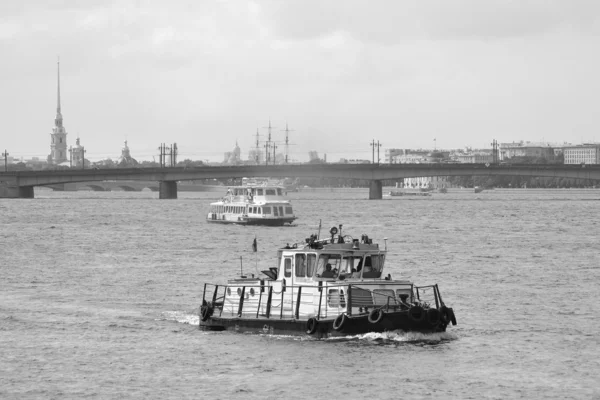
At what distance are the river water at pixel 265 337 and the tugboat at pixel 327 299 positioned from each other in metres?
0.53

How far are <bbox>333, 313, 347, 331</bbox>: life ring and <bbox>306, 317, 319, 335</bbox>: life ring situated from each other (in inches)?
29.7

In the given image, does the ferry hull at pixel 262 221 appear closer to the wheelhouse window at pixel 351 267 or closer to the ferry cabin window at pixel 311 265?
the ferry cabin window at pixel 311 265

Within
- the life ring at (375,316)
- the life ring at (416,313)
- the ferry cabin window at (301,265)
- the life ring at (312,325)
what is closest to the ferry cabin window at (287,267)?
the ferry cabin window at (301,265)

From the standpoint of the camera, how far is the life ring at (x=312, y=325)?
142 ft

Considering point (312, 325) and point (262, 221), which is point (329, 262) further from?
point (262, 221)

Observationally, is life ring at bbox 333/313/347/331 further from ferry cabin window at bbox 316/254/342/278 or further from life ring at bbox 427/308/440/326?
life ring at bbox 427/308/440/326

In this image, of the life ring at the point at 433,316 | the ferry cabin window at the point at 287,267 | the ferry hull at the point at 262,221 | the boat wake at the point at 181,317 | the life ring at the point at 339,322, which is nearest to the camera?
the life ring at the point at 339,322

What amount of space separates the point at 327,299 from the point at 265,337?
2959 millimetres

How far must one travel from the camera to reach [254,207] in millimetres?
139875

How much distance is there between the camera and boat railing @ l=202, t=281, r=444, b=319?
43031 mm

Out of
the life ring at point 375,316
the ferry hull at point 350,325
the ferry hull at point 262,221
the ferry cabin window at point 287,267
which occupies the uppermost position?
the ferry cabin window at point 287,267

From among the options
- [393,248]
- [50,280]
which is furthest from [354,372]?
[393,248]

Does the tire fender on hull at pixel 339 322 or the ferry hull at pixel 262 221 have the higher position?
the tire fender on hull at pixel 339 322

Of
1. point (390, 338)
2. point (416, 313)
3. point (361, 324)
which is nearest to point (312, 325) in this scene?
point (361, 324)
